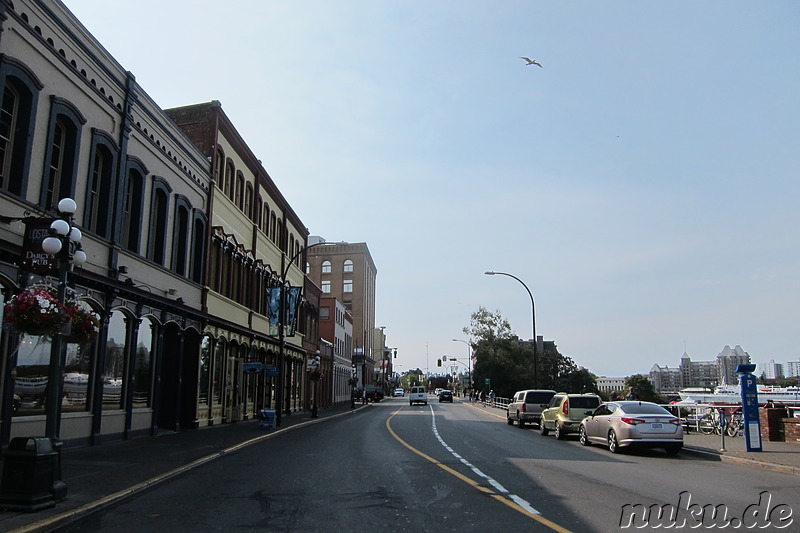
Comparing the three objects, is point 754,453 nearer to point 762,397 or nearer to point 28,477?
point 28,477

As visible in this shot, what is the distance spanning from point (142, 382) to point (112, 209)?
598 cm

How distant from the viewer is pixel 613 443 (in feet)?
57.5

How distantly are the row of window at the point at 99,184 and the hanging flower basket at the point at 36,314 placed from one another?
5.82 m

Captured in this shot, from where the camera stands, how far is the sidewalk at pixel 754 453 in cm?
1338

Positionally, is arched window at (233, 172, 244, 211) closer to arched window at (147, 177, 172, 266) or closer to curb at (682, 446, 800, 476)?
arched window at (147, 177, 172, 266)

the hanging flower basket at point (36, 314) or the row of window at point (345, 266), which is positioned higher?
the row of window at point (345, 266)

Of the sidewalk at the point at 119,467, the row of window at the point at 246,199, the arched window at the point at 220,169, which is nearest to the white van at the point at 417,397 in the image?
the row of window at the point at 246,199

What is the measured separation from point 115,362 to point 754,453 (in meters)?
17.7

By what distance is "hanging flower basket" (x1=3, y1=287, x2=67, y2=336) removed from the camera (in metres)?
9.20

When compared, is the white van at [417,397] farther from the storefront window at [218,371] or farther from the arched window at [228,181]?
the arched window at [228,181]

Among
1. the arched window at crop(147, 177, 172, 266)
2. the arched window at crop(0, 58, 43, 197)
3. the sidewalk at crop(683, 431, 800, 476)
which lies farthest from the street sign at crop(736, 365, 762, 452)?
the arched window at crop(147, 177, 172, 266)

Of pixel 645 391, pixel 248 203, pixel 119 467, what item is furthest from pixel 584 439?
pixel 645 391

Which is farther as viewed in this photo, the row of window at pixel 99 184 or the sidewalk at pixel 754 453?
the row of window at pixel 99 184

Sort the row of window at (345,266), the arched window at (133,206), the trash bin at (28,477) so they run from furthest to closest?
the row of window at (345,266) → the arched window at (133,206) → the trash bin at (28,477)
